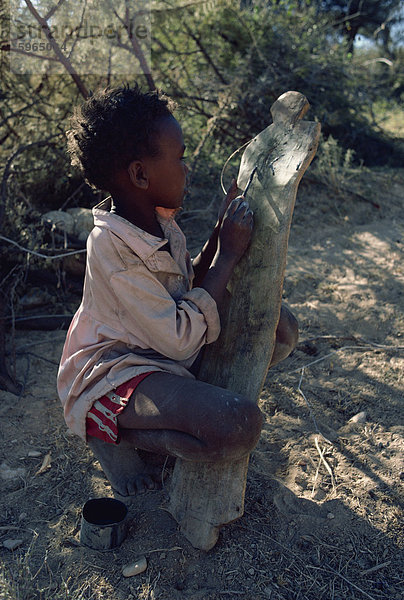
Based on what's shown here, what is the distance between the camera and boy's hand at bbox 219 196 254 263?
2.02 meters

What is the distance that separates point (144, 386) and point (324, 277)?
236 cm

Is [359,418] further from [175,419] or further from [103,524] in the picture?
[103,524]

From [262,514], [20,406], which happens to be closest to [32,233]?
[20,406]

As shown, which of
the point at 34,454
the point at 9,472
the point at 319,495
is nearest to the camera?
the point at 319,495

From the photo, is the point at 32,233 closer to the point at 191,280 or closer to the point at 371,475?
the point at 191,280

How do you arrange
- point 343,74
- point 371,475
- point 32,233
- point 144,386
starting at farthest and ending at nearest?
point 343,74 → point 32,233 → point 371,475 → point 144,386

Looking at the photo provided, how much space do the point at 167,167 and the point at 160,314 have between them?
1.77 feet

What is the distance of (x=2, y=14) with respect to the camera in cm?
412

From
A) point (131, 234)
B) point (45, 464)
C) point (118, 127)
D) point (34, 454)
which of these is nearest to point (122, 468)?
point (45, 464)

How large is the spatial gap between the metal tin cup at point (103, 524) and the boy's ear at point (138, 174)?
1.17 m

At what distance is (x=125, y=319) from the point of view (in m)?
1.95

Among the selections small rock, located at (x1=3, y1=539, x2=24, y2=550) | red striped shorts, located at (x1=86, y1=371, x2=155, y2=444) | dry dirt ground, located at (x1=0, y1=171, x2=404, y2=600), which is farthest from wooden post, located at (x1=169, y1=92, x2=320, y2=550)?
small rock, located at (x1=3, y1=539, x2=24, y2=550)

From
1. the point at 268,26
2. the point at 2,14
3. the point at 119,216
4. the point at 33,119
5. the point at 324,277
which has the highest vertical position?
the point at 268,26

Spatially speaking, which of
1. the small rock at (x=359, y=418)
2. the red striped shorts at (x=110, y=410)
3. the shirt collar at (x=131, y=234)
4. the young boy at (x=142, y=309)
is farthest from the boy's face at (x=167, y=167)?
the small rock at (x=359, y=418)
